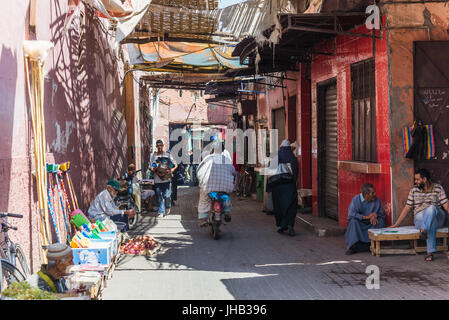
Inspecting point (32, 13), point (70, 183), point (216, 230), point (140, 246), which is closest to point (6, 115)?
point (32, 13)

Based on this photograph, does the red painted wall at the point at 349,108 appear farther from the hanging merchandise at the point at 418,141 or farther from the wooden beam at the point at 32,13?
the wooden beam at the point at 32,13

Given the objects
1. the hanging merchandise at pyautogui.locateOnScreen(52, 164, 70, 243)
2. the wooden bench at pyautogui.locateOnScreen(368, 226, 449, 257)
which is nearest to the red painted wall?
the wooden bench at pyautogui.locateOnScreen(368, 226, 449, 257)

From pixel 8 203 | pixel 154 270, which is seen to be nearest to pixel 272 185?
pixel 154 270

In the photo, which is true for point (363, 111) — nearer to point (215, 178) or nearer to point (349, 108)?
point (349, 108)

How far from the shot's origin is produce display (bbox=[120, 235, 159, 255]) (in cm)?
800

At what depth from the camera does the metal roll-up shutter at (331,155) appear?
1070 centimetres

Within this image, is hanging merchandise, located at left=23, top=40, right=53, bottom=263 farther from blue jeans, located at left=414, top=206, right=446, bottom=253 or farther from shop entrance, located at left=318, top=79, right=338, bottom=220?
shop entrance, located at left=318, top=79, right=338, bottom=220

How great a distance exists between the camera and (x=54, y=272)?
433cm

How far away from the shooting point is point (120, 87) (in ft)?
49.4

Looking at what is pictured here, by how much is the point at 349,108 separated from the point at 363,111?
23.0 inches

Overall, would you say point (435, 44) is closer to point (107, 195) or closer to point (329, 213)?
point (329, 213)

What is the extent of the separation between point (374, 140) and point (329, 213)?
9.73 feet

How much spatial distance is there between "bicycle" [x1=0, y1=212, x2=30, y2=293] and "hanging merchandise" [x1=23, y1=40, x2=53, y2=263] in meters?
0.53

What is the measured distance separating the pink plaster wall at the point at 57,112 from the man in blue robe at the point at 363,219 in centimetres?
453
